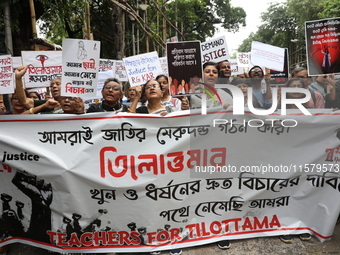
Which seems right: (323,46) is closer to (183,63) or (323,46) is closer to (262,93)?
(262,93)

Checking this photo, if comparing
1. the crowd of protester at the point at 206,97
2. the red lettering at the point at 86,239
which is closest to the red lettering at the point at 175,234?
the red lettering at the point at 86,239

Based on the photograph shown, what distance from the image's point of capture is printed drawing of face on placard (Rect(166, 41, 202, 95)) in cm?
390

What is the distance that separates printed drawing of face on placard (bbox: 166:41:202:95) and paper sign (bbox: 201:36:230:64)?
1.28 meters

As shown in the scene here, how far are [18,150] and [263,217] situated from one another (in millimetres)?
2433

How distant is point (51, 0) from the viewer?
7.98 m

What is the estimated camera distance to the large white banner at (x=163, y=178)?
2.86 meters

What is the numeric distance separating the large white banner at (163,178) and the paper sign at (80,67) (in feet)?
2.24

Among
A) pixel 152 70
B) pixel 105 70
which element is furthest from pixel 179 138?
pixel 105 70

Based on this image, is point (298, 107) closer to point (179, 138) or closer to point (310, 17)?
point (179, 138)

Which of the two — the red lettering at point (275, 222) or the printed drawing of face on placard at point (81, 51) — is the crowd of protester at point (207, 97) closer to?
the red lettering at point (275, 222)

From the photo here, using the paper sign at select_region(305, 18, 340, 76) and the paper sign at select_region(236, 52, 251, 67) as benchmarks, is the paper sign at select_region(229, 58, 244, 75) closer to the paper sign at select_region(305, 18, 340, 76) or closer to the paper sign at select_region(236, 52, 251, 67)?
the paper sign at select_region(236, 52, 251, 67)

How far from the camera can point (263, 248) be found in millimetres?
2971

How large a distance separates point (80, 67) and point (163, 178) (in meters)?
1.65

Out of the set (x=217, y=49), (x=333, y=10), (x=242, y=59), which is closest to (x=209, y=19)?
(x=333, y=10)
